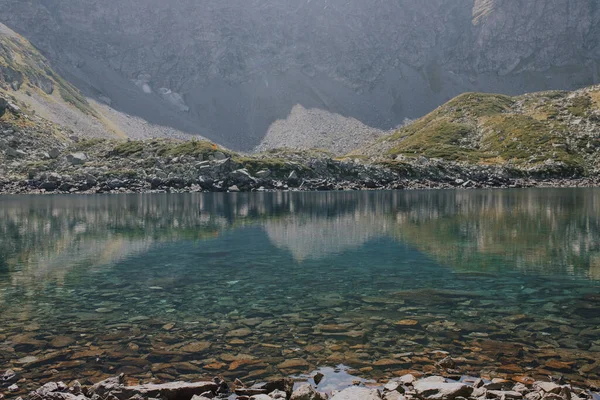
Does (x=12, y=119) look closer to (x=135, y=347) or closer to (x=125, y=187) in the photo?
(x=125, y=187)

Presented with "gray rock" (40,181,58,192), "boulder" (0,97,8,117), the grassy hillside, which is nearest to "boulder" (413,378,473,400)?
"gray rock" (40,181,58,192)

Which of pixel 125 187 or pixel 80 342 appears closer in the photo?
pixel 80 342

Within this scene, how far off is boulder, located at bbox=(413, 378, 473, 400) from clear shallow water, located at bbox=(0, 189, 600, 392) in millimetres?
1805

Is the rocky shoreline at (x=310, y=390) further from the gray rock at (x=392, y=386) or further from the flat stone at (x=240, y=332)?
the flat stone at (x=240, y=332)

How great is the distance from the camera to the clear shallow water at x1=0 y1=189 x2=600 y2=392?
1369 centimetres

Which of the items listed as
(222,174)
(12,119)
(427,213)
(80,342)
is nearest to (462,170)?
(222,174)

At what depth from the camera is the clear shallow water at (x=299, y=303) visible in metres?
13.7

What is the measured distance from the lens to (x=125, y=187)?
12800cm

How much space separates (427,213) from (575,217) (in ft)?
55.5

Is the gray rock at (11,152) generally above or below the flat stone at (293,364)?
above

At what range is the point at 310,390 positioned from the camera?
35.9ft

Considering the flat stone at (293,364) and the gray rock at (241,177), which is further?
the gray rock at (241,177)

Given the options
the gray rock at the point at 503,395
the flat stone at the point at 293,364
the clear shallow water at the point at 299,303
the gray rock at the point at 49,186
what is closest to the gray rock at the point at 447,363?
the clear shallow water at the point at 299,303

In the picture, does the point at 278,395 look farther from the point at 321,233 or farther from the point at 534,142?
the point at 534,142
